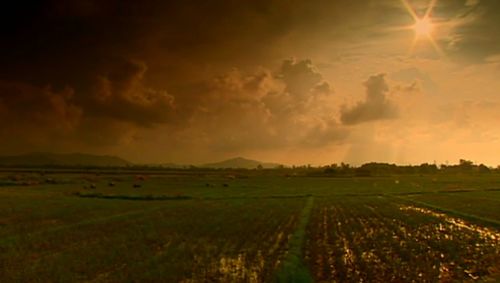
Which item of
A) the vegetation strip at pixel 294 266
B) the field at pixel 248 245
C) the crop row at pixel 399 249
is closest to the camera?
the vegetation strip at pixel 294 266

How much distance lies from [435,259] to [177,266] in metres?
9.70

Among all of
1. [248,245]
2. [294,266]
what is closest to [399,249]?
[294,266]

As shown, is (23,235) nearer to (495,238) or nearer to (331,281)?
(331,281)

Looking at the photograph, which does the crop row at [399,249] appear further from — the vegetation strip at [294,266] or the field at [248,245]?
the vegetation strip at [294,266]

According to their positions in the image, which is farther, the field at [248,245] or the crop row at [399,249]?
the crop row at [399,249]

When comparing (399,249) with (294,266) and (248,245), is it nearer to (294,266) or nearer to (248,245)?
(294,266)

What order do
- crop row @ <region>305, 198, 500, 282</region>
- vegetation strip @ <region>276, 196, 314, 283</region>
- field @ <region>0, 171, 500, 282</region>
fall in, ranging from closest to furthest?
vegetation strip @ <region>276, 196, 314, 283</region> < field @ <region>0, 171, 500, 282</region> < crop row @ <region>305, 198, 500, 282</region>

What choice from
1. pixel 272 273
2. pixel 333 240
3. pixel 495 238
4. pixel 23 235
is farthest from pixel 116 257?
pixel 495 238

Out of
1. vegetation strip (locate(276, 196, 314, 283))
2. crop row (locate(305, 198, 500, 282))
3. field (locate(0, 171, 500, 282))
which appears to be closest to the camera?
vegetation strip (locate(276, 196, 314, 283))

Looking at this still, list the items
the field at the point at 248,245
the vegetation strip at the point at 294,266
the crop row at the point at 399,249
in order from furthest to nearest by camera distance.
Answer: the crop row at the point at 399,249, the field at the point at 248,245, the vegetation strip at the point at 294,266

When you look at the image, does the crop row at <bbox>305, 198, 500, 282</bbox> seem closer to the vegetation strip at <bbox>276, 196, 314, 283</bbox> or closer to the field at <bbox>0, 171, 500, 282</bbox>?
the field at <bbox>0, 171, 500, 282</bbox>

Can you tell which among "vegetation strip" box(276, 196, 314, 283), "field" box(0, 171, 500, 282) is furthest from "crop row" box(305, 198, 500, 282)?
"vegetation strip" box(276, 196, 314, 283)

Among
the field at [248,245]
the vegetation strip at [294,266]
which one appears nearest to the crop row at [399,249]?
the field at [248,245]

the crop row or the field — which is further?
the crop row
